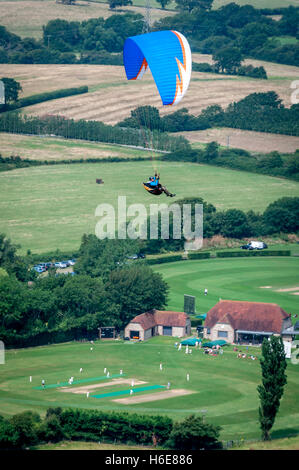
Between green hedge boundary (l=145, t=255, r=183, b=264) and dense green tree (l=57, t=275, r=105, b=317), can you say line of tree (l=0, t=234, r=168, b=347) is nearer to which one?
dense green tree (l=57, t=275, r=105, b=317)

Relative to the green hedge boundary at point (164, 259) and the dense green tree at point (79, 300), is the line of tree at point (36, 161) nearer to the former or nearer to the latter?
the green hedge boundary at point (164, 259)

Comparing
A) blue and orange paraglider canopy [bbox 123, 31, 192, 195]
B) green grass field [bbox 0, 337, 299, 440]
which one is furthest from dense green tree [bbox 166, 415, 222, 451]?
blue and orange paraglider canopy [bbox 123, 31, 192, 195]

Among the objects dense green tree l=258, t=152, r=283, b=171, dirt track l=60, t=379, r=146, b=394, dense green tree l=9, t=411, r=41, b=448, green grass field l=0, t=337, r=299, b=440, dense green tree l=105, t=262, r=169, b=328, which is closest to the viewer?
dense green tree l=9, t=411, r=41, b=448

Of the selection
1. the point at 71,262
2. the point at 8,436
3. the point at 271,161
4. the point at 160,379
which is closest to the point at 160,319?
the point at 160,379

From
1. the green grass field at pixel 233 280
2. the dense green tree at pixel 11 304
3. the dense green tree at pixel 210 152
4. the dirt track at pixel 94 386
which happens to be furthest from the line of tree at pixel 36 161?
the dirt track at pixel 94 386

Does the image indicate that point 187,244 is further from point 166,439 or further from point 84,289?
point 166,439

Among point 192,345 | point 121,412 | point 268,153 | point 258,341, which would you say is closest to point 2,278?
point 192,345

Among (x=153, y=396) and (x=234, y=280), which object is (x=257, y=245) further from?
(x=153, y=396)
